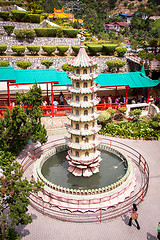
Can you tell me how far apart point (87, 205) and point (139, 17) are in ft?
334

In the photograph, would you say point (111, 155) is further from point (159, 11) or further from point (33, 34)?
point (159, 11)

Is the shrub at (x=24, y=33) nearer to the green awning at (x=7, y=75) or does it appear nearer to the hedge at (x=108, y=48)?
the hedge at (x=108, y=48)

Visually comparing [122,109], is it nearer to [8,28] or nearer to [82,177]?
[82,177]

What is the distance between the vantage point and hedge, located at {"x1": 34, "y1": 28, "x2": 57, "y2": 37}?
148 feet

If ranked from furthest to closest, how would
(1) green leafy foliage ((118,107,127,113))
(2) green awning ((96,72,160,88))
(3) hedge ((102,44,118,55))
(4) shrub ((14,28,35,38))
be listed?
(3) hedge ((102,44,118,55)) < (4) shrub ((14,28,35,38)) < (2) green awning ((96,72,160,88)) < (1) green leafy foliage ((118,107,127,113))

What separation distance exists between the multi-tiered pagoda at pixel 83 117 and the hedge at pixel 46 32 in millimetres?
31631

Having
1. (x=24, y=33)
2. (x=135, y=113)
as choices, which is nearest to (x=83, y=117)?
(x=135, y=113)

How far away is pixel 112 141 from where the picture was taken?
903 inches

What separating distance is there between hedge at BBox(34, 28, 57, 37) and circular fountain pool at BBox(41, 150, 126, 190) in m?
30.3

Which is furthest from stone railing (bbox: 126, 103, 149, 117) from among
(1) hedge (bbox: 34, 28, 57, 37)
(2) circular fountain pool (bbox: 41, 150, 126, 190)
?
(1) hedge (bbox: 34, 28, 57, 37)

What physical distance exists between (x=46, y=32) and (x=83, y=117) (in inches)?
1306

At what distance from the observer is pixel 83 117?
16.4 meters

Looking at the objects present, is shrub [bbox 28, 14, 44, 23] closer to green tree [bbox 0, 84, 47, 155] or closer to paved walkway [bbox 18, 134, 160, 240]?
green tree [bbox 0, 84, 47, 155]

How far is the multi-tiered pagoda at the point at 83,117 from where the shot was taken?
15.8 metres
